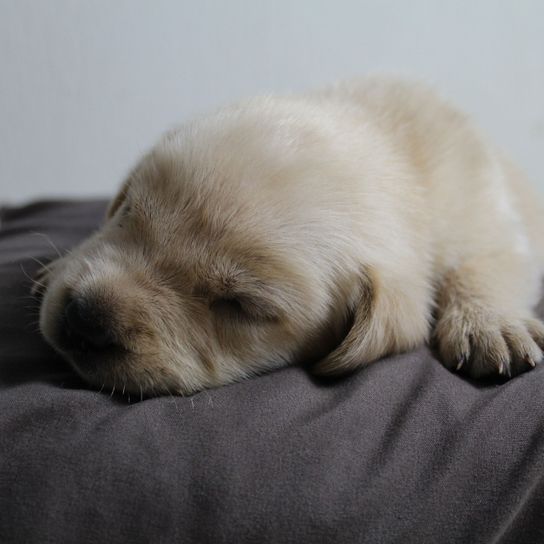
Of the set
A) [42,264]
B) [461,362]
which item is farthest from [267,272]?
[42,264]

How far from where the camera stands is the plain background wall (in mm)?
3307

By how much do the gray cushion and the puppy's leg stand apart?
5.6 inches

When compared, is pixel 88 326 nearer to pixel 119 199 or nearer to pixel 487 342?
pixel 119 199

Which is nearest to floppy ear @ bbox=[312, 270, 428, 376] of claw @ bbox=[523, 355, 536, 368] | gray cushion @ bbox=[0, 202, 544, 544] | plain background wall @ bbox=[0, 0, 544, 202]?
gray cushion @ bbox=[0, 202, 544, 544]

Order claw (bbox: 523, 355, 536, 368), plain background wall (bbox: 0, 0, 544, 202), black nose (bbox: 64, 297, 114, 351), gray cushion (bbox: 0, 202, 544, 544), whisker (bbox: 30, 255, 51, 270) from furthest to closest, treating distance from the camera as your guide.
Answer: plain background wall (bbox: 0, 0, 544, 202) < whisker (bbox: 30, 255, 51, 270) < claw (bbox: 523, 355, 536, 368) < black nose (bbox: 64, 297, 114, 351) < gray cushion (bbox: 0, 202, 544, 544)

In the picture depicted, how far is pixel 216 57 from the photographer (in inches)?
135

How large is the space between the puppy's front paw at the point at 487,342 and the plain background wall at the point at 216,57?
6.24 feet

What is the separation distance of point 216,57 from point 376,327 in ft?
7.73

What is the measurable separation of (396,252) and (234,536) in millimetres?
810

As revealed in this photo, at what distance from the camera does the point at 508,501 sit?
3.51ft

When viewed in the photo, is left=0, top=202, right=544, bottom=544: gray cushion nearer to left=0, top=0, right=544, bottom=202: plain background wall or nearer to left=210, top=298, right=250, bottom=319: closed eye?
left=210, top=298, right=250, bottom=319: closed eye

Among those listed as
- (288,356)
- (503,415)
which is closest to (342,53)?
(288,356)

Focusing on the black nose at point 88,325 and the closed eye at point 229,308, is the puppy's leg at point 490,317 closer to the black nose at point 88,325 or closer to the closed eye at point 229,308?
the closed eye at point 229,308

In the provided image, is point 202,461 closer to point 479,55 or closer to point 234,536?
point 234,536
